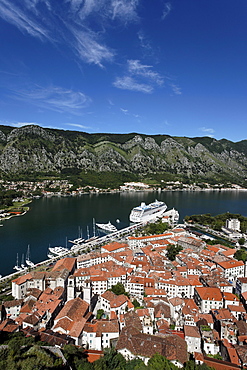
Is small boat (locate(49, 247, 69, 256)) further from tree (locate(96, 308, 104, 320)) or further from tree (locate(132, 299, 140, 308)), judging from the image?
tree (locate(132, 299, 140, 308))

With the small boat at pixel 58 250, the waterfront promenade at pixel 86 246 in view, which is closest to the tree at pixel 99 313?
the waterfront promenade at pixel 86 246

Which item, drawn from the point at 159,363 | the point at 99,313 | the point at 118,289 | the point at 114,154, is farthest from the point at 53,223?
the point at 114,154

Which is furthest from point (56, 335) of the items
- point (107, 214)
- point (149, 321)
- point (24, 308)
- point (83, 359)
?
point (107, 214)

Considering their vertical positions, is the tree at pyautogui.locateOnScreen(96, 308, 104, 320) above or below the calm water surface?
below

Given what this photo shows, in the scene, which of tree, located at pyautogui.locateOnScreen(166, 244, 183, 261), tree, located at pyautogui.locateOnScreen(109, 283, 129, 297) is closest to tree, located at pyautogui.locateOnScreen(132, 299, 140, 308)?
tree, located at pyautogui.locateOnScreen(109, 283, 129, 297)

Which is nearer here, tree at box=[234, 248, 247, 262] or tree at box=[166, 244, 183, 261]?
tree at box=[234, 248, 247, 262]

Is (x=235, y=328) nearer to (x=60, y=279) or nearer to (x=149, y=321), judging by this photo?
(x=149, y=321)

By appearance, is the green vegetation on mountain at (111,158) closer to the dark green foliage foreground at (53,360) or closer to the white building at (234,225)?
the white building at (234,225)

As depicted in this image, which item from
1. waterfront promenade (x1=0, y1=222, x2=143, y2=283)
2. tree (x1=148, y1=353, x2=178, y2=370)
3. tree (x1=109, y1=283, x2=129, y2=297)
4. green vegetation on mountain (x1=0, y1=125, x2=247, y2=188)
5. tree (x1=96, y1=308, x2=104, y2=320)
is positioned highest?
green vegetation on mountain (x1=0, y1=125, x2=247, y2=188)
